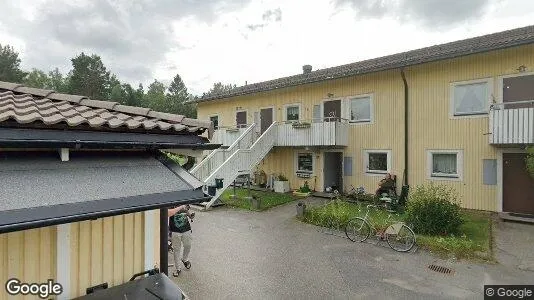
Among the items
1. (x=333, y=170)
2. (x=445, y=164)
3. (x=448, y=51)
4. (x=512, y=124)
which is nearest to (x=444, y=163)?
(x=445, y=164)

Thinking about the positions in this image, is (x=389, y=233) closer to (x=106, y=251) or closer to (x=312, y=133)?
(x=312, y=133)

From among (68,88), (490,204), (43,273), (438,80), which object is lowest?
(490,204)

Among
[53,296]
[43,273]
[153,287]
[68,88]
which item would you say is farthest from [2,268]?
[68,88]

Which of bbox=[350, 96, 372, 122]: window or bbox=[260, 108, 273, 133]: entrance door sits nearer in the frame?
bbox=[350, 96, 372, 122]: window

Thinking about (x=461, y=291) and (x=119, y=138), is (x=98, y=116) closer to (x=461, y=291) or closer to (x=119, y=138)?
(x=119, y=138)

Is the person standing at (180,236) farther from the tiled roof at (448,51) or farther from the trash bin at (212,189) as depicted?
the tiled roof at (448,51)

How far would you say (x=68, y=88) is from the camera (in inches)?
2267

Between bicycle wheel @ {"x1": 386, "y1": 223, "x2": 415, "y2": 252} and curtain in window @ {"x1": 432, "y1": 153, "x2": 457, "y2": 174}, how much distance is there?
6.57 meters

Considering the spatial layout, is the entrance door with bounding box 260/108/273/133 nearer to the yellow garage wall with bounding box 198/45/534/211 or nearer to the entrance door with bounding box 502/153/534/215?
the yellow garage wall with bounding box 198/45/534/211

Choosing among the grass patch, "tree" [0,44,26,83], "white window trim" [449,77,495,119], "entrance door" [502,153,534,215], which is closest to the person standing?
the grass patch

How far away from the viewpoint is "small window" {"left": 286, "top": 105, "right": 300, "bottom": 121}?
19.8 metres

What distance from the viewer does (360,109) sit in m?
17.2

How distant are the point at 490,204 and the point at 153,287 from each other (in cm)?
1470

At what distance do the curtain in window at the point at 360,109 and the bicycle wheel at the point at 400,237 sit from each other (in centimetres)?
849
